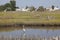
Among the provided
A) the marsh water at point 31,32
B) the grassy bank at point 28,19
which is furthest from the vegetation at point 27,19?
the marsh water at point 31,32

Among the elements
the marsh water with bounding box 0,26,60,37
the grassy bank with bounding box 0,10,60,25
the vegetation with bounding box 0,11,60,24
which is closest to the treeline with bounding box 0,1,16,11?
the vegetation with bounding box 0,11,60,24

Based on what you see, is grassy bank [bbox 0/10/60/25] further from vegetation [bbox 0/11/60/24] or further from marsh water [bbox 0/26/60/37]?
marsh water [bbox 0/26/60/37]

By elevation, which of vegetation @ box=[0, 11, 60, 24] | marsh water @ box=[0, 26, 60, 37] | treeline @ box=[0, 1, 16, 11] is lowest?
treeline @ box=[0, 1, 16, 11]

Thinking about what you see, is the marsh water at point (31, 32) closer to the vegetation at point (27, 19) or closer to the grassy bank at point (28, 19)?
the grassy bank at point (28, 19)

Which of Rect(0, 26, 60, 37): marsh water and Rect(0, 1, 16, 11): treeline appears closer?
Rect(0, 26, 60, 37): marsh water

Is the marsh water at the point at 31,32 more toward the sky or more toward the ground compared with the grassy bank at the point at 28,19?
more toward the sky

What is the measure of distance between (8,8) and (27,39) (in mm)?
77942

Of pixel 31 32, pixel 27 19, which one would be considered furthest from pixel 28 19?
pixel 31 32

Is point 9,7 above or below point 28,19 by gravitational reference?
below

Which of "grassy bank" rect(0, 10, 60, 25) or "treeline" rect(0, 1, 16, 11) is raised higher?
"grassy bank" rect(0, 10, 60, 25)

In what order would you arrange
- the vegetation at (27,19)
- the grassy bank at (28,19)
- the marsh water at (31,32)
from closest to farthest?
1. the marsh water at (31,32)
2. the grassy bank at (28,19)
3. the vegetation at (27,19)

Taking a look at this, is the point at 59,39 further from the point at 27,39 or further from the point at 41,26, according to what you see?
the point at 41,26

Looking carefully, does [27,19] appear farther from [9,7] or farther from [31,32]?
[9,7]

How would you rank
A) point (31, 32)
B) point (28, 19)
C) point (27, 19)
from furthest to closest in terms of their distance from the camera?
point (28, 19)
point (27, 19)
point (31, 32)
